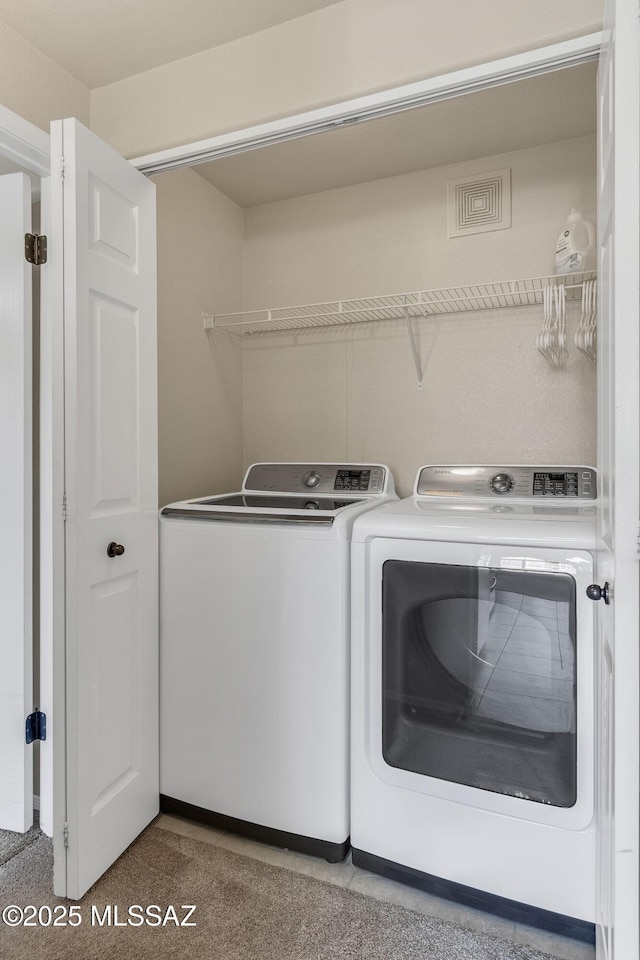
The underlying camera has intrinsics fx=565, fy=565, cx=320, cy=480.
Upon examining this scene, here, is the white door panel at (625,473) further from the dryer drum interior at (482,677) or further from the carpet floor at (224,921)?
the carpet floor at (224,921)

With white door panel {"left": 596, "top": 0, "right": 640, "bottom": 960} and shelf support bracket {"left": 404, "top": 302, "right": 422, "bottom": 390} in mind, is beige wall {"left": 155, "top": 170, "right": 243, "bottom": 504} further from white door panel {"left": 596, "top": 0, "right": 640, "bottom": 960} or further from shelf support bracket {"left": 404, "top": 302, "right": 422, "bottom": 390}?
white door panel {"left": 596, "top": 0, "right": 640, "bottom": 960}

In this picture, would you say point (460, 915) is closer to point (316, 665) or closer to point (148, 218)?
point (316, 665)

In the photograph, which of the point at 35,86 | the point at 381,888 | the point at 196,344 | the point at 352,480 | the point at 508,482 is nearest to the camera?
the point at 381,888

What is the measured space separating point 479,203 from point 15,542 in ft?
7.19

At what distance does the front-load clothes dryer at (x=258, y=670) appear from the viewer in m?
1.64

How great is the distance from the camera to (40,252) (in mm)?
1731

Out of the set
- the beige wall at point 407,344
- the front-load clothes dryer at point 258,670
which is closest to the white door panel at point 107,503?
the front-load clothes dryer at point 258,670

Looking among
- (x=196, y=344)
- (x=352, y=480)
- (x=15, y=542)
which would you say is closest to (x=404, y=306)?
(x=352, y=480)

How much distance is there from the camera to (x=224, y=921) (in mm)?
1462

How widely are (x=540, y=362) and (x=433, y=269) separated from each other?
2.02ft

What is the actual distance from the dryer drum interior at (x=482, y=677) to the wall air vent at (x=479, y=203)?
1566mm

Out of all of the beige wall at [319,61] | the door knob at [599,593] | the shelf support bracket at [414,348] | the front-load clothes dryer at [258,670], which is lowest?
the front-load clothes dryer at [258,670]

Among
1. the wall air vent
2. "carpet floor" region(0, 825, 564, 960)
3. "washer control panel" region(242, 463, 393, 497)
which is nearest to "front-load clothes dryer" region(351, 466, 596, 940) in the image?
"carpet floor" region(0, 825, 564, 960)

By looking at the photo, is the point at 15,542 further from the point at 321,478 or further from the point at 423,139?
the point at 423,139
